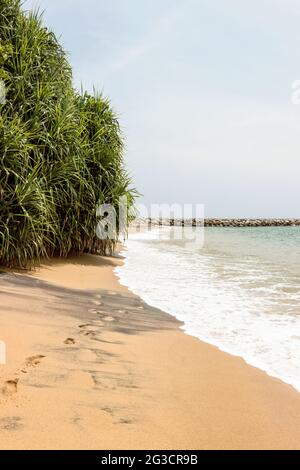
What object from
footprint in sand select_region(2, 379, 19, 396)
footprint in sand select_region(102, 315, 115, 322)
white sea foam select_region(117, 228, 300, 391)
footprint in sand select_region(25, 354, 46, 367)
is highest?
footprint in sand select_region(25, 354, 46, 367)

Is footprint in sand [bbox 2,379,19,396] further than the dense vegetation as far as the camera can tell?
No

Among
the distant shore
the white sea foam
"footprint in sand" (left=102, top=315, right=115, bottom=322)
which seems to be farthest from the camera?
the distant shore

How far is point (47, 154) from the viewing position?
7.45 metres

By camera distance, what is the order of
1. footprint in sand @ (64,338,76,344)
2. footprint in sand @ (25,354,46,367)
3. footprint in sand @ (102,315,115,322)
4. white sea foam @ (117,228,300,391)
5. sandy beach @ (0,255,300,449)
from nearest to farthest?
sandy beach @ (0,255,300,449), footprint in sand @ (25,354,46,367), footprint in sand @ (64,338,76,344), white sea foam @ (117,228,300,391), footprint in sand @ (102,315,115,322)

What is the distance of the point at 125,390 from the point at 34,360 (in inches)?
27.1

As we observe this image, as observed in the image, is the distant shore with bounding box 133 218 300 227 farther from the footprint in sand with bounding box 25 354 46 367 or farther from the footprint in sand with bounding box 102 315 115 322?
the footprint in sand with bounding box 25 354 46 367

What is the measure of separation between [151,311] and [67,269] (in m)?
2.97

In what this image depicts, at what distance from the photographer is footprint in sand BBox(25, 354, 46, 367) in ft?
9.04

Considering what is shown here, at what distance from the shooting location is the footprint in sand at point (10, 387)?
2.32m

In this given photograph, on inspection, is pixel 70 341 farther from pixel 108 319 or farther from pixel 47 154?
pixel 47 154

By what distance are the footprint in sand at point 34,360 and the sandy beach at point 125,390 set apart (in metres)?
0.01

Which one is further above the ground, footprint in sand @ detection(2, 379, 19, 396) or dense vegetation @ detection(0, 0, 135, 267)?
dense vegetation @ detection(0, 0, 135, 267)

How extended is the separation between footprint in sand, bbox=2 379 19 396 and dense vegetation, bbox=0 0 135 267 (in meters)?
3.64

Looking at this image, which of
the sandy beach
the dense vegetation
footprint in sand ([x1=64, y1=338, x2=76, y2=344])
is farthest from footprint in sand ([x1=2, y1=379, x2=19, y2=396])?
the dense vegetation
